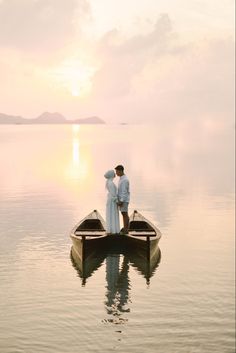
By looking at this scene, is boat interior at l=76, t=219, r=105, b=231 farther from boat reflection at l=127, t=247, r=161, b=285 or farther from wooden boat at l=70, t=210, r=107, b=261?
boat reflection at l=127, t=247, r=161, b=285

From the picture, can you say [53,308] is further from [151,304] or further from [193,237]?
[193,237]

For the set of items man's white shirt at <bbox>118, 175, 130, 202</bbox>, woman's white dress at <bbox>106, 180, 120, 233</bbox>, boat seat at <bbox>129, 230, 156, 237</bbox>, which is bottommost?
boat seat at <bbox>129, 230, 156, 237</bbox>

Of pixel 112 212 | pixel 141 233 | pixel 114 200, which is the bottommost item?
pixel 141 233

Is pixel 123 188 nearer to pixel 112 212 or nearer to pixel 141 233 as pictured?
pixel 112 212

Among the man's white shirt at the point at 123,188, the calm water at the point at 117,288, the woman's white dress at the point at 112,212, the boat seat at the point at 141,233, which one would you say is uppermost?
the man's white shirt at the point at 123,188

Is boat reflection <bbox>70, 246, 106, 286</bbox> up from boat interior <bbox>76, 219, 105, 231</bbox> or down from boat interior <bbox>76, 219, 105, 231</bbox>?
down

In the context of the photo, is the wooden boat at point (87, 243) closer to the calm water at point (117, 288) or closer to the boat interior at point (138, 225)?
the calm water at point (117, 288)

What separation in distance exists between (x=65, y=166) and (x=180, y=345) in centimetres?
6432

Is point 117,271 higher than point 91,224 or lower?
lower

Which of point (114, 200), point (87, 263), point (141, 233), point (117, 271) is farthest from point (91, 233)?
point (117, 271)

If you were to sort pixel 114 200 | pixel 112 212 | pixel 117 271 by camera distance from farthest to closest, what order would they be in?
pixel 114 200
pixel 112 212
pixel 117 271

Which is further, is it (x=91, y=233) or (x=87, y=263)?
(x=91, y=233)

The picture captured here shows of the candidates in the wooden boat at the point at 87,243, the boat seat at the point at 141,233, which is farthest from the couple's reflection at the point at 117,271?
the boat seat at the point at 141,233

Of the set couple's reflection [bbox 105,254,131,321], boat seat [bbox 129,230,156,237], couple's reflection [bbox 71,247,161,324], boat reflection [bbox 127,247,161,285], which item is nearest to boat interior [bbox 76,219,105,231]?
boat seat [bbox 129,230,156,237]
